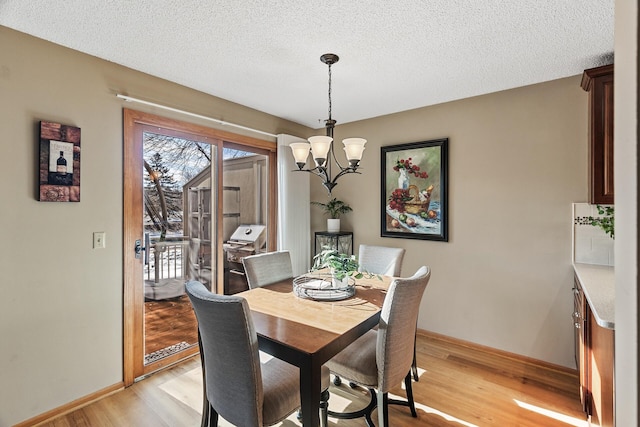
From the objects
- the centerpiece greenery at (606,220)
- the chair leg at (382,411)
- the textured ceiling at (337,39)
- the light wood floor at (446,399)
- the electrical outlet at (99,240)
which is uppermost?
the textured ceiling at (337,39)

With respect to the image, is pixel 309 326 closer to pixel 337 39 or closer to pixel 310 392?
pixel 310 392

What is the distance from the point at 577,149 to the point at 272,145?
2905 millimetres

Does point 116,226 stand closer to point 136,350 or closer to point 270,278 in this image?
point 136,350

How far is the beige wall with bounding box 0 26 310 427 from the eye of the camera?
1.90m

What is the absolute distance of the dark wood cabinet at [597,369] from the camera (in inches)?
56.7

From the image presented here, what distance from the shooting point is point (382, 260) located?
2918 millimetres

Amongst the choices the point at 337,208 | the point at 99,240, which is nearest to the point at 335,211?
the point at 337,208

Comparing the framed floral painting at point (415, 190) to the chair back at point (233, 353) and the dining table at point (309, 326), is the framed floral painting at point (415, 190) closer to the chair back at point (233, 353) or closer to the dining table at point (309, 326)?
the dining table at point (309, 326)

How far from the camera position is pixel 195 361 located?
2.80 meters

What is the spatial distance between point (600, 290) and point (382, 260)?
1534 millimetres

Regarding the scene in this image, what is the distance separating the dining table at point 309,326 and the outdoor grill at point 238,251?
1.06 meters

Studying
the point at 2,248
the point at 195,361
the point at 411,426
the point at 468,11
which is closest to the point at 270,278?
the point at 195,361

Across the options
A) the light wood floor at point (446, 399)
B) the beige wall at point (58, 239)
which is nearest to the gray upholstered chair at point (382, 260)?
the light wood floor at point (446, 399)

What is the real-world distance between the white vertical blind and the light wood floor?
1560 millimetres
